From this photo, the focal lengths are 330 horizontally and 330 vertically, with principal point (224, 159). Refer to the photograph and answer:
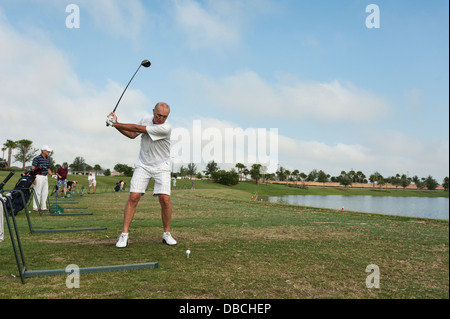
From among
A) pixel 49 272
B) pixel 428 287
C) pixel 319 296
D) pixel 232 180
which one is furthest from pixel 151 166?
pixel 232 180

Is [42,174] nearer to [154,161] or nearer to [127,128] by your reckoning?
[154,161]

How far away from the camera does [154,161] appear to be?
6.27m

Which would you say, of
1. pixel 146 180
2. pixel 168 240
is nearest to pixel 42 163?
pixel 146 180

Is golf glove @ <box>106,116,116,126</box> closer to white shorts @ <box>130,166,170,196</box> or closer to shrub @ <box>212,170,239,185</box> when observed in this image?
white shorts @ <box>130,166,170,196</box>

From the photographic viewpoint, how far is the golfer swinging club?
6.00 metres

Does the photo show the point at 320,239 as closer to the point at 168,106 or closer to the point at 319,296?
the point at 319,296

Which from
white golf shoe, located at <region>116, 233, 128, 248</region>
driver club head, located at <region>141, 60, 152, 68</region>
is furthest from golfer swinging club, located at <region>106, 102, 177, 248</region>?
driver club head, located at <region>141, 60, 152, 68</region>

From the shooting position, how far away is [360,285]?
3605 mm

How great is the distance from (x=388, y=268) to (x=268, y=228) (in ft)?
12.9

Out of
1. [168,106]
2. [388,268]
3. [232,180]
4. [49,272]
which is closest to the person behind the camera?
[49,272]

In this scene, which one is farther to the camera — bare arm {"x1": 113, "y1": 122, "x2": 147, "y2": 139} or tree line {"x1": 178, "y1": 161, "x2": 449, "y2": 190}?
tree line {"x1": 178, "y1": 161, "x2": 449, "y2": 190}

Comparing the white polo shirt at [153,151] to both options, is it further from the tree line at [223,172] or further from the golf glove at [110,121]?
the tree line at [223,172]

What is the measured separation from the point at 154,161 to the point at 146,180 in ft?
1.29

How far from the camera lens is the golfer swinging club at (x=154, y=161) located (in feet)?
19.7
